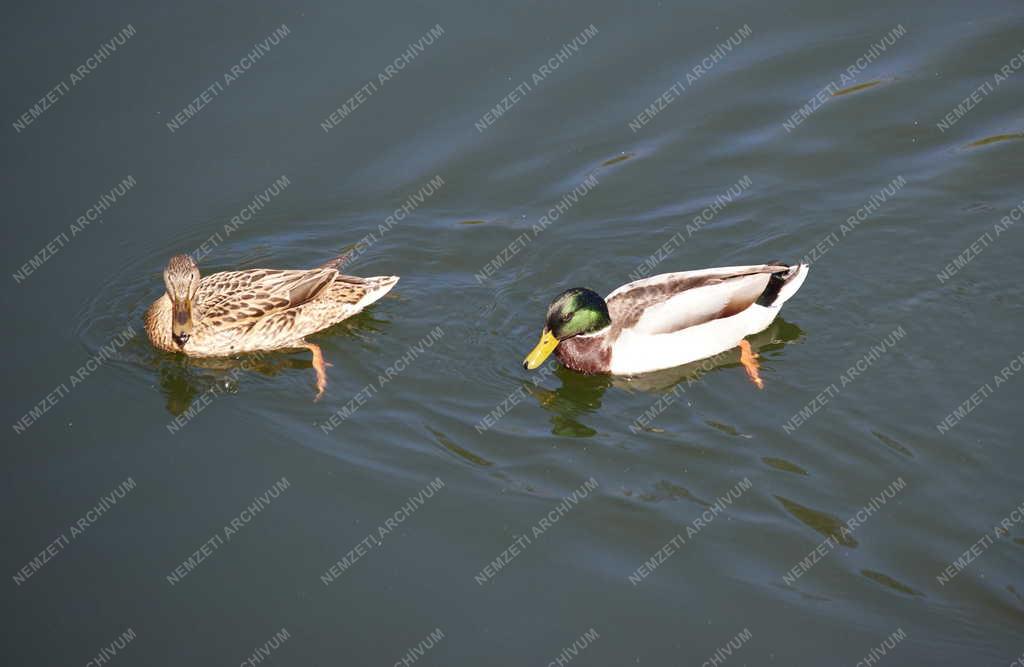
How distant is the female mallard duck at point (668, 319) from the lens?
30.6 ft

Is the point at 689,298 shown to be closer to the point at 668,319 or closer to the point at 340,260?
the point at 668,319

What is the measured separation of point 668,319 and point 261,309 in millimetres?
3394

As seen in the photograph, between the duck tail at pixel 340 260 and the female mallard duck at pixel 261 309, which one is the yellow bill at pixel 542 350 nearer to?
the female mallard duck at pixel 261 309

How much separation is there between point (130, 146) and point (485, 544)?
631 centimetres

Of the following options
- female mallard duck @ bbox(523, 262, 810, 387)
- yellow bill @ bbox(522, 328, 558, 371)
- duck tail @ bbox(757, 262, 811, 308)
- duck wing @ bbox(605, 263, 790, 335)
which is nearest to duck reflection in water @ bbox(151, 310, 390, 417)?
yellow bill @ bbox(522, 328, 558, 371)

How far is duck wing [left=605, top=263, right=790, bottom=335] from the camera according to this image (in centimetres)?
934

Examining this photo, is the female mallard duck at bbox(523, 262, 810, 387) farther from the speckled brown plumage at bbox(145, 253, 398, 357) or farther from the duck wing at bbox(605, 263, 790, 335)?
the speckled brown plumage at bbox(145, 253, 398, 357)

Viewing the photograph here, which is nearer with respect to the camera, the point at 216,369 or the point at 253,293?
the point at 216,369

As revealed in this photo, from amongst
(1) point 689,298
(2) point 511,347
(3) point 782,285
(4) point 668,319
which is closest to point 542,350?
(2) point 511,347

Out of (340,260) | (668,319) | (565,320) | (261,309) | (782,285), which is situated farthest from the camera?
(340,260)

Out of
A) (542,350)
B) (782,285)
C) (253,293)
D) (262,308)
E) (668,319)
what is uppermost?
(253,293)

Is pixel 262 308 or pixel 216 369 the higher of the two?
pixel 262 308

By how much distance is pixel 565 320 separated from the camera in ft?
30.1

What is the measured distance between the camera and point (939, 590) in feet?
22.8
